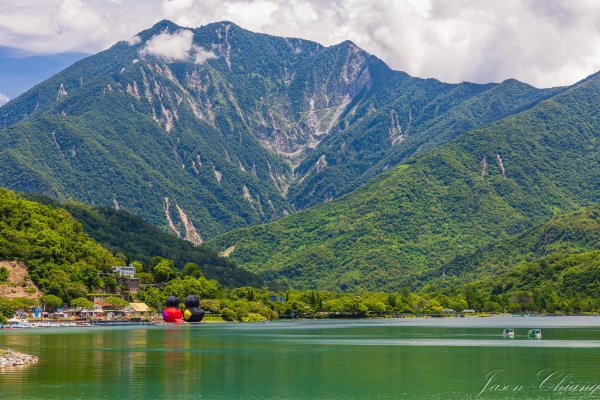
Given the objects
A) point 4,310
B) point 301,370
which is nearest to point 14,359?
point 301,370

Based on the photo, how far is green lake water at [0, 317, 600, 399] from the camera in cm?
8212

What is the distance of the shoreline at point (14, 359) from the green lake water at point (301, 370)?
4.19 feet

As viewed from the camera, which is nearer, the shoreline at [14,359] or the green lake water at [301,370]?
the green lake water at [301,370]

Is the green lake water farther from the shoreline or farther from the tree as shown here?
→ the tree

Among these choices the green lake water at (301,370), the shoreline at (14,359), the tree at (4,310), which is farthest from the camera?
the tree at (4,310)

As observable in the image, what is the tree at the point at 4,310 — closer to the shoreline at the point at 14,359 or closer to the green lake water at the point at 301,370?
the green lake water at the point at 301,370

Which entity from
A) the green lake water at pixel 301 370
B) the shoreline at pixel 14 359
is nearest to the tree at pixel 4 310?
the green lake water at pixel 301 370

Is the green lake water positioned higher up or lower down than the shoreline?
lower down

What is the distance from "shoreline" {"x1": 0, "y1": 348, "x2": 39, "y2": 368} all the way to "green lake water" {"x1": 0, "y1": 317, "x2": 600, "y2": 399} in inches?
50.3

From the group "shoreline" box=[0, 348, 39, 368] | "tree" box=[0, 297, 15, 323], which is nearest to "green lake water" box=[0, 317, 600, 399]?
"shoreline" box=[0, 348, 39, 368]

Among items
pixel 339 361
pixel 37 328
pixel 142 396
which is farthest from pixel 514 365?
pixel 37 328

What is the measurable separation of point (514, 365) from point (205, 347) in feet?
164

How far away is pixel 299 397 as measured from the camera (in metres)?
79.9

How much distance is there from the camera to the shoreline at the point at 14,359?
331 feet
